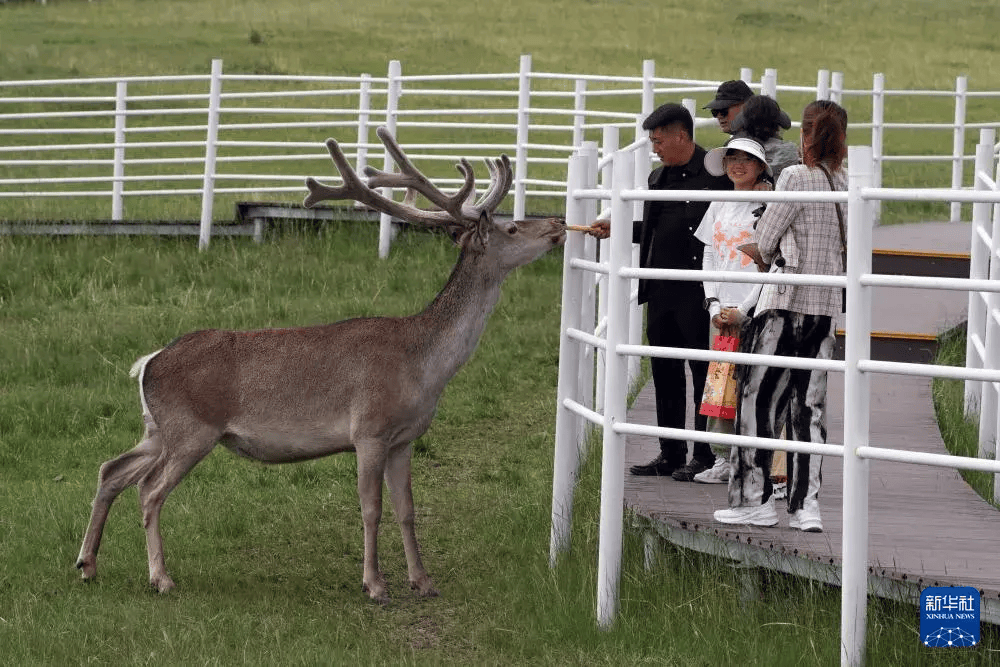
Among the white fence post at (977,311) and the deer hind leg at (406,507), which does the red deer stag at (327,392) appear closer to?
the deer hind leg at (406,507)

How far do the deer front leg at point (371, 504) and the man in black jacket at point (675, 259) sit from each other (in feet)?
4.69

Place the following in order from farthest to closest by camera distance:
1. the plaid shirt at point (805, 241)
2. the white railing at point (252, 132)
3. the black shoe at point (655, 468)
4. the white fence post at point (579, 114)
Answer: the white railing at point (252, 132) < the white fence post at point (579, 114) < the black shoe at point (655, 468) < the plaid shirt at point (805, 241)

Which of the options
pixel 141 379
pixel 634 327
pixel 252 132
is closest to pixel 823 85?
pixel 634 327

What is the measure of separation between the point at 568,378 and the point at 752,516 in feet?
3.57

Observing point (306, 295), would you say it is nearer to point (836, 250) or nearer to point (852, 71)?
point (836, 250)

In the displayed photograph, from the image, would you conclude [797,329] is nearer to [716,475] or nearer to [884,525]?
[884,525]

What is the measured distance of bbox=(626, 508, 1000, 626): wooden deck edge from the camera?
5996mm

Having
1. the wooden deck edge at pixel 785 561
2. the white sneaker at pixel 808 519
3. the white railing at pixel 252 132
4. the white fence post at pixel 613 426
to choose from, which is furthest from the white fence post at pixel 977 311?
the white railing at pixel 252 132

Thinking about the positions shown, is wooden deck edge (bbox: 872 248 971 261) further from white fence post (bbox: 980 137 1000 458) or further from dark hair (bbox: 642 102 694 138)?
dark hair (bbox: 642 102 694 138)

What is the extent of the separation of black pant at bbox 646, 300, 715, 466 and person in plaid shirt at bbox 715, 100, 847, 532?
3.34 ft

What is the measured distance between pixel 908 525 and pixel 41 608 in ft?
12.3

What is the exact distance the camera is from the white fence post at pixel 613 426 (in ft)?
22.1

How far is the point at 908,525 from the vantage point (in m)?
7.19

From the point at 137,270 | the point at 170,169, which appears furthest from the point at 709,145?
the point at 137,270
